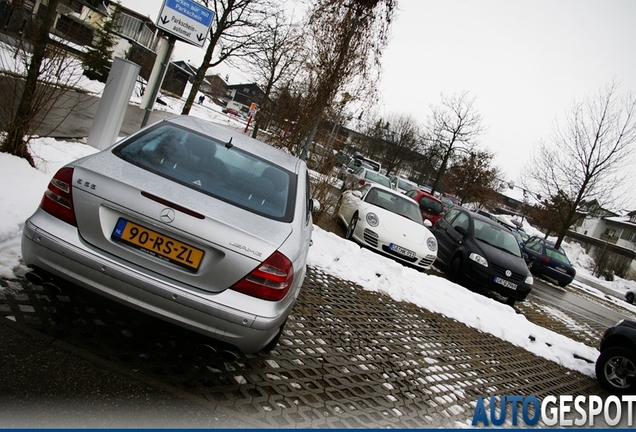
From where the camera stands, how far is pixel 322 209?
1019 cm

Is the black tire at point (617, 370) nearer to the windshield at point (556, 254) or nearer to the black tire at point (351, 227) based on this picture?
the black tire at point (351, 227)

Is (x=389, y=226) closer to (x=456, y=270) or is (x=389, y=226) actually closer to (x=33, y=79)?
(x=456, y=270)

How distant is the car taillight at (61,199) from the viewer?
8.38 feet

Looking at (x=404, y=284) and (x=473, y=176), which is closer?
(x=404, y=284)

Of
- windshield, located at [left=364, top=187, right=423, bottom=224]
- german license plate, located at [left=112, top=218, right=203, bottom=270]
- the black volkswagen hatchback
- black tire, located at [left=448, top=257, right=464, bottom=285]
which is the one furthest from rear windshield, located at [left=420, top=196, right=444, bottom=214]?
german license plate, located at [left=112, top=218, right=203, bottom=270]

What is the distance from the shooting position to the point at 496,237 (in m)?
10.3

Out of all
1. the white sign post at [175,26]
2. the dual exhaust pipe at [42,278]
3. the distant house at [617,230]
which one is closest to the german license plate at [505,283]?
the white sign post at [175,26]

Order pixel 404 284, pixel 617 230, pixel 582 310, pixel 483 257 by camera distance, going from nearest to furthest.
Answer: pixel 404 284
pixel 483 257
pixel 582 310
pixel 617 230

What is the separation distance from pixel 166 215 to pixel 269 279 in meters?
0.71

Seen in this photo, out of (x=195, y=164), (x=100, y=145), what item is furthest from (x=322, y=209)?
(x=195, y=164)

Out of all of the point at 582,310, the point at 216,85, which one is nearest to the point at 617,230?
the point at 582,310

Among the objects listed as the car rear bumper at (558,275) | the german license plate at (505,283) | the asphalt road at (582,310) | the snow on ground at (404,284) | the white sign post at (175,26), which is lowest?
the snow on ground at (404,284)

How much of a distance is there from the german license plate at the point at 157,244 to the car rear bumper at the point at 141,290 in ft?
0.42

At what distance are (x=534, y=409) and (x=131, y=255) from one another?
14.3 ft
